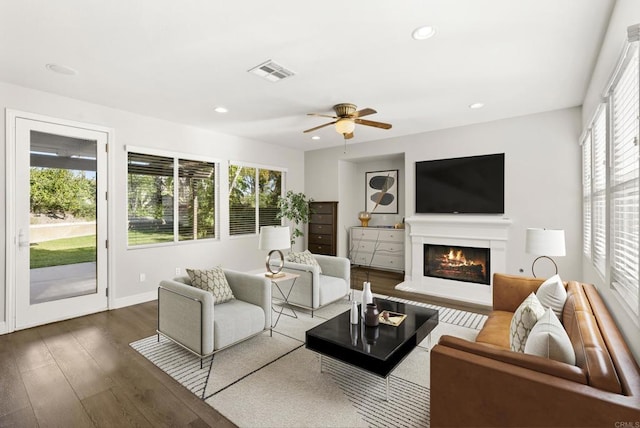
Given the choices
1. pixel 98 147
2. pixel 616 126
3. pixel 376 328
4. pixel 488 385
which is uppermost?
pixel 98 147

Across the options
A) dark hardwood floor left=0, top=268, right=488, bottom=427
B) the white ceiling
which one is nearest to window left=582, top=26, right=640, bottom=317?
the white ceiling

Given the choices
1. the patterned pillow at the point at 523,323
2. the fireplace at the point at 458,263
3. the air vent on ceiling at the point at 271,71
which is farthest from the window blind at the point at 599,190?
the air vent on ceiling at the point at 271,71

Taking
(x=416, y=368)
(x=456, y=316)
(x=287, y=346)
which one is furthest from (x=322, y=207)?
(x=416, y=368)

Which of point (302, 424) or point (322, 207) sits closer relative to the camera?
point (302, 424)

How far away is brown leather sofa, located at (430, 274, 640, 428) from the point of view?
1176 millimetres

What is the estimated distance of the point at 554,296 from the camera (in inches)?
95.7

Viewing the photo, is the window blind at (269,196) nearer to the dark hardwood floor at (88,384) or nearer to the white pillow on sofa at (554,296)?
the dark hardwood floor at (88,384)

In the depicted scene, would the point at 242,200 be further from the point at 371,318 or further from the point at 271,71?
the point at 371,318

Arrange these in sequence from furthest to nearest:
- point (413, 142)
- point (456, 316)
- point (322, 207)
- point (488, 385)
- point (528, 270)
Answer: point (322, 207)
point (413, 142)
point (528, 270)
point (456, 316)
point (488, 385)

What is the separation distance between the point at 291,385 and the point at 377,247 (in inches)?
182

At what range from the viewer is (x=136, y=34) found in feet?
8.07

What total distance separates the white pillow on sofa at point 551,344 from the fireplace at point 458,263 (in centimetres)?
360

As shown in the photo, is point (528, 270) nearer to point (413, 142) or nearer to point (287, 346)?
point (413, 142)

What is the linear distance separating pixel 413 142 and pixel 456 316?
3078mm
